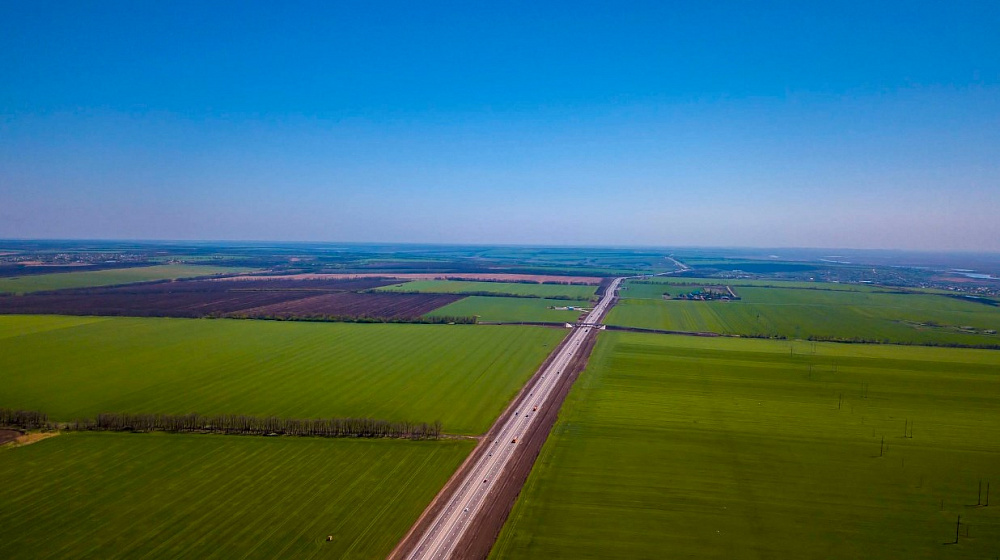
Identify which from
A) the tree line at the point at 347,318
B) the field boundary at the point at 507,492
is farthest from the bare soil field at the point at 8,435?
the tree line at the point at 347,318

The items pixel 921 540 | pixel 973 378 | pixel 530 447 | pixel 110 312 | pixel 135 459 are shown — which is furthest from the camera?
pixel 110 312

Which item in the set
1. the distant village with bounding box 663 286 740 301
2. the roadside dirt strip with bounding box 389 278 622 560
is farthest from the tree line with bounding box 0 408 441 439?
the distant village with bounding box 663 286 740 301

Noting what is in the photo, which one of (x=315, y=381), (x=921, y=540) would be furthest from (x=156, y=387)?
(x=921, y=540)

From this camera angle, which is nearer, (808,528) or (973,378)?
(808,528)

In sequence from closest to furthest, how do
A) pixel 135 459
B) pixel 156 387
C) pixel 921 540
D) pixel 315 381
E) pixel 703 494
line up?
pixel 921 540 < pixel 703 494 < pixel 135 459 < pixel 156 387 < pixel 315 381

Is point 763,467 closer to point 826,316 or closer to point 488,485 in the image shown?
point 488,485

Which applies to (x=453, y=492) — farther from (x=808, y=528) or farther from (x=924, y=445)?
(x=924, y=445)

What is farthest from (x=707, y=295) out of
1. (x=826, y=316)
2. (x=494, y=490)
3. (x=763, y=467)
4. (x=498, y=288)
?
(x=494, y=490)
